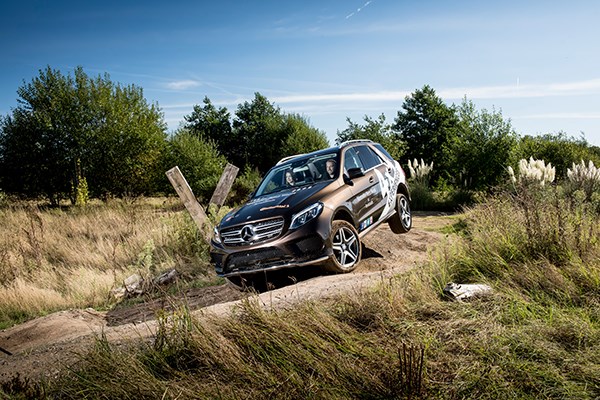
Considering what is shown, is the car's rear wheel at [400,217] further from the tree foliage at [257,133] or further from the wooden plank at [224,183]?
the tree foliage at [257,133]

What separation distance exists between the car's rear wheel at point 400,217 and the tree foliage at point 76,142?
2532 cm

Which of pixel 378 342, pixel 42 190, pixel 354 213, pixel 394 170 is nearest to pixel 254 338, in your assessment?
pixel 378 342

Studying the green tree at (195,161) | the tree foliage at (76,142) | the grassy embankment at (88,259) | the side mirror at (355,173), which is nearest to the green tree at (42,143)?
the tree foliage at (76,142)

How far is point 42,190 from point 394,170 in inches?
1149

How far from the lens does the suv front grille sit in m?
6.65

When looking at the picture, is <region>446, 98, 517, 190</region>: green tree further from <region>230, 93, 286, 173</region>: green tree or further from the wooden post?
<region>230, 93, 286, 173</region>: green tree

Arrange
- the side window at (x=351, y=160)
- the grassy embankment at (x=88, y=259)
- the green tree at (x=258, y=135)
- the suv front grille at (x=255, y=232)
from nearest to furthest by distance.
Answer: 1. the suv front grille at (x=255, y=232)
2. the side window at (x=351, y=160)
3. the grassy embankment at (x=88, y=259)
4. the green tree at (x=258, y=135)

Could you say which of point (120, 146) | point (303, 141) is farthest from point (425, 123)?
point (120, 146)

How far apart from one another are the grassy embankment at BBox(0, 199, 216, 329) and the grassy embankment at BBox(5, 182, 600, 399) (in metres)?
5.44

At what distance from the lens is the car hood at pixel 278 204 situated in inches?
265

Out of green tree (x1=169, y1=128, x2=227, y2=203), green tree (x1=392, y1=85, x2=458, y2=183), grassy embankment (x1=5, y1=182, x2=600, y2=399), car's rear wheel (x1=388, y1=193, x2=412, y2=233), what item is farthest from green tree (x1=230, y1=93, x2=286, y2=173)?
grassy embankment (x1=5, y1=182, x2=600, y2=399)

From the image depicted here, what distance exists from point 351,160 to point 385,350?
5.06 meters

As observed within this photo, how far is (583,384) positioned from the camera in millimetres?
3162

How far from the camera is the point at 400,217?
30.8 feet
